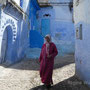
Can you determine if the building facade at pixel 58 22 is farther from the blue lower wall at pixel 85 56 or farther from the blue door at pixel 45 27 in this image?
the blue lower wall at pixel 85 56

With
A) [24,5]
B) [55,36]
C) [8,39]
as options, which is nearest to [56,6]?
[55,36]

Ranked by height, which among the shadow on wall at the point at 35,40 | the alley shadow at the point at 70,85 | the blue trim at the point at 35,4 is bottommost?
the alley shadow at the point at 70,85

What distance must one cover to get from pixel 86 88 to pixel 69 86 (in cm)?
46

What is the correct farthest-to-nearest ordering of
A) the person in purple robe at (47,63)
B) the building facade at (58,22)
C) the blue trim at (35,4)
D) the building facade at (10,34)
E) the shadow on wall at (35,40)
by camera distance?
the building facade at (58,22), the blue trim at (35,4), the shadow on wall at (35,40), the building facade at (10,34), the person in purple robe at (47,63)

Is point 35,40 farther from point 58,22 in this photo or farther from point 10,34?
point 10,34

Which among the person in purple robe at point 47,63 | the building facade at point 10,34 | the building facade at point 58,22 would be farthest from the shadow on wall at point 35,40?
the person in purple robe at point 47,63

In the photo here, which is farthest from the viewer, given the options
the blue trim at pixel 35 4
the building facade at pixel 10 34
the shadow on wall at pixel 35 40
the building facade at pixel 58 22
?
the building facade at pixel 58 22

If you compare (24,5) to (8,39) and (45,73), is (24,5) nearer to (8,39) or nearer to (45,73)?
(8,39)

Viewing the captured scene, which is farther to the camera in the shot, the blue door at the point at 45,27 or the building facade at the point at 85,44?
the blue door at the point at 45,27

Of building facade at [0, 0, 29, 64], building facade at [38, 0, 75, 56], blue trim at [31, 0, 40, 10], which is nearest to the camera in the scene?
building facade at [0, 0, 29, 64]

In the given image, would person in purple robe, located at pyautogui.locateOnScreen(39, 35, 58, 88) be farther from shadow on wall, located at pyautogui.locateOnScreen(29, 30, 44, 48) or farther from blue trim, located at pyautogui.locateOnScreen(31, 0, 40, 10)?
blue trim, located at pyautogui.locateOnScreen(31, 0, 40, 10)

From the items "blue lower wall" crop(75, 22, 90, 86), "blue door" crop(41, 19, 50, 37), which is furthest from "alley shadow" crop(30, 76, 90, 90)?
"blue door" crop(41, 19, 50, 37)

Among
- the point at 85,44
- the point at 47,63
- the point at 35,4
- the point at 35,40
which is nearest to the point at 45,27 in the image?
the point at 35,40

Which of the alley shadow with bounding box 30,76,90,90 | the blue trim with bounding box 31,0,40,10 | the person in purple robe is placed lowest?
the alley shadow with bounding box 30,76,90,90
